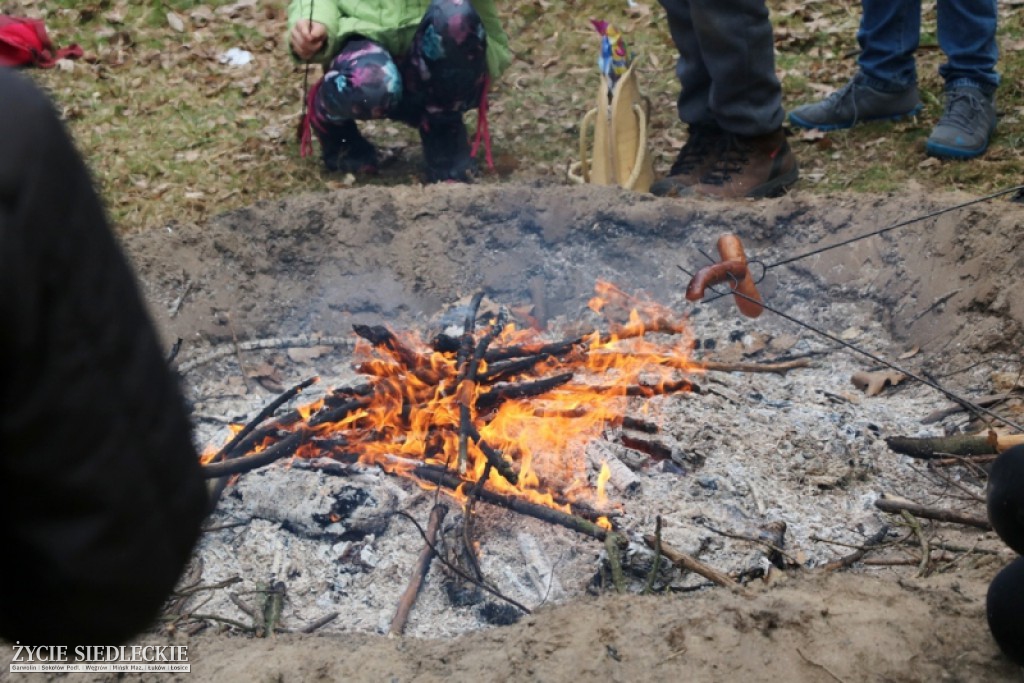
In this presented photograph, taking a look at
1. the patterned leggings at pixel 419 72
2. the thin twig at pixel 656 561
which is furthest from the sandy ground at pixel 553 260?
the patterned leggings at pixel 419 72

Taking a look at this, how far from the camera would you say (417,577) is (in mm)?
2697

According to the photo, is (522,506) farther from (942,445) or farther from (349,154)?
(349,154)

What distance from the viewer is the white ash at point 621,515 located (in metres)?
2.70

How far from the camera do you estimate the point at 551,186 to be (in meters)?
4.61

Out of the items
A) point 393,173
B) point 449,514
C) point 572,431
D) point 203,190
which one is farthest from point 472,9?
point 449,514

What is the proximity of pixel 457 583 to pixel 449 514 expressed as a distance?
0.25 meters

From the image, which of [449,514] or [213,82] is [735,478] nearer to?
[449,514]

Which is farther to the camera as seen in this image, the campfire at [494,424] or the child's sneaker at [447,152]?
the child's sneaker at [447,152]

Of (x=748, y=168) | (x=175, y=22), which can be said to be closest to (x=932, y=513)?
(x=748, y=168)

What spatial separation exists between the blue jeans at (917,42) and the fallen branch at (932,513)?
3.38m

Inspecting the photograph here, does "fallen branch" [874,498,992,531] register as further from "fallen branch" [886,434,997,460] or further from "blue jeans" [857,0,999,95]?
"blue jeans" [857,0,999,95]

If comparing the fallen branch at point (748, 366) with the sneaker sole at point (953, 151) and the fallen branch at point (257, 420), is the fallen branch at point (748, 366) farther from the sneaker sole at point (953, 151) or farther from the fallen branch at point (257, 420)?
the sneaker sole at point (953, 151)

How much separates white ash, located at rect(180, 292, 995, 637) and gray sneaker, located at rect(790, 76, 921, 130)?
112 inches

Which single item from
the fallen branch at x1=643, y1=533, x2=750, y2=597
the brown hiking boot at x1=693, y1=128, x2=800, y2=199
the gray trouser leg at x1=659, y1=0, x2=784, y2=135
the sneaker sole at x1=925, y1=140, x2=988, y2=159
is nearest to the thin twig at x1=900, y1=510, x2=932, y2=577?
the fallen branch at x1=643, y1=533, x2=750, y2=597
